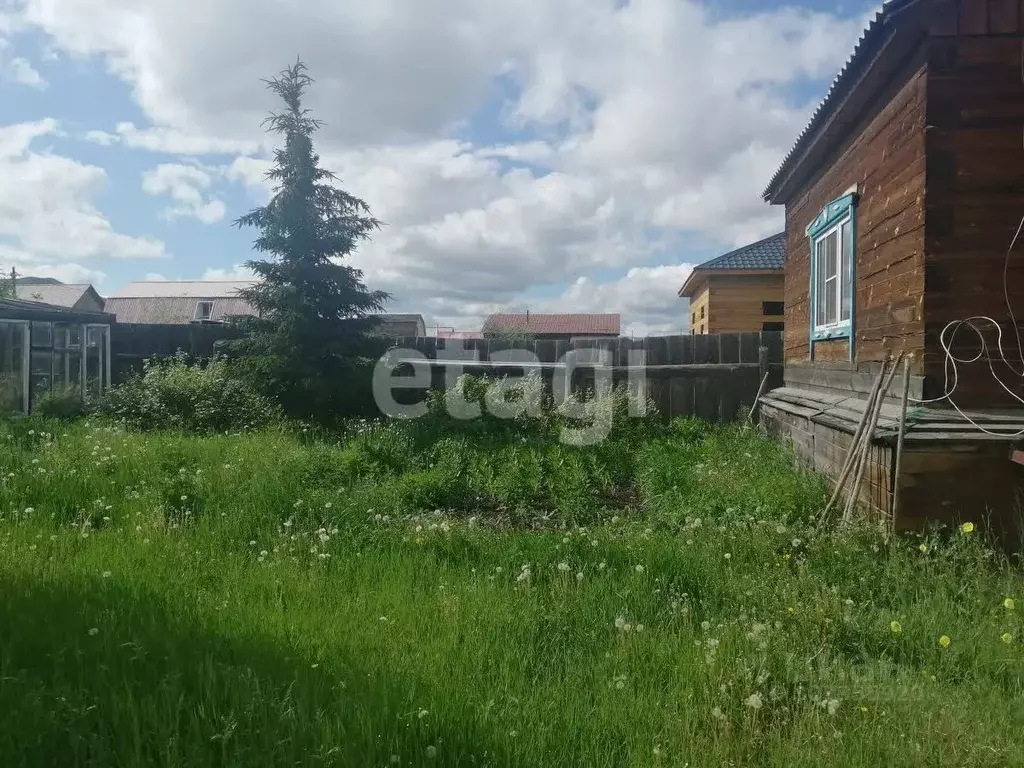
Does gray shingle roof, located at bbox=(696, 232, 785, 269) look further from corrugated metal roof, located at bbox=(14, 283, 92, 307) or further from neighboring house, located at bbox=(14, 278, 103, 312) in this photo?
corrugated metal roof, located at bbox=(14, 283, 92, 307)

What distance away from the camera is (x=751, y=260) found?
1831cm

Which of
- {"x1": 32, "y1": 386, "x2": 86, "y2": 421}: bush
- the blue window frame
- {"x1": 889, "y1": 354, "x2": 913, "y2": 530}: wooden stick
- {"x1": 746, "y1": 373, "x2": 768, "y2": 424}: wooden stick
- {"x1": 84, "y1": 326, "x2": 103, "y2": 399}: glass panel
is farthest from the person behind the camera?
{"x1": 84, "y1": 326, "x2": 103, "y2": 399}: glass panel

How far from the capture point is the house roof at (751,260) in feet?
58.9

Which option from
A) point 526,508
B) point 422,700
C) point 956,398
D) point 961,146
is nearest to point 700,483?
point 526,508

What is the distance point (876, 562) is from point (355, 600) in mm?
3111

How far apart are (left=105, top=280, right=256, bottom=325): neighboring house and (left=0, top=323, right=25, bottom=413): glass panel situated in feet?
104

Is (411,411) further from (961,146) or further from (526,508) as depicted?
(961,146)

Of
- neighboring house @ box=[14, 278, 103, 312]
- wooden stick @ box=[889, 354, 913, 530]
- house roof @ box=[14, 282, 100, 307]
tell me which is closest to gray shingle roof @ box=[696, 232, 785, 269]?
wooden stick @ box=[889, 354, 913, 530]

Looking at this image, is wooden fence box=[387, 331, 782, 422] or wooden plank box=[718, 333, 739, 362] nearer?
wooden fence box=[387, 331, 782, 422]

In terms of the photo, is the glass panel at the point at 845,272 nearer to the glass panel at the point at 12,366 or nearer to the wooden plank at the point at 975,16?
the wooden plank at the point at 975,16

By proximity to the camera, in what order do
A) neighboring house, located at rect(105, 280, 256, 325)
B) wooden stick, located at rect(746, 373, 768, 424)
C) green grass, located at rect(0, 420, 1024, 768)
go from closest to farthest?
green grass, located at rect(0, 420, 1024, 768), wooden stick, located at rect(746, 373, 768, 424), neighboring house, located at rect(105, 280, 256, 325)

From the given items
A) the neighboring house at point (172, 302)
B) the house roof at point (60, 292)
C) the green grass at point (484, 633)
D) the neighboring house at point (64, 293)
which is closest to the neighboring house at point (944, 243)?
the green grass at point (484, 633)

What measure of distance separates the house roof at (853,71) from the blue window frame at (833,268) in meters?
0.86

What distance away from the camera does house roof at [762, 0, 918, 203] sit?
16.5 feet
